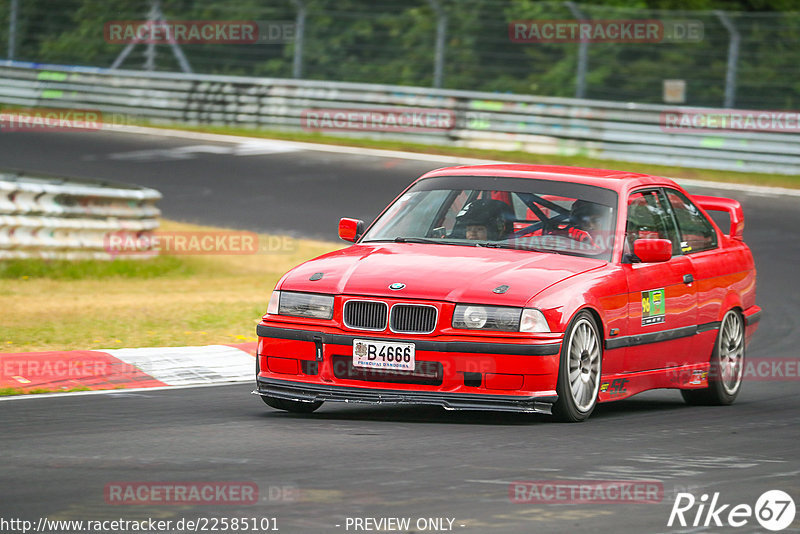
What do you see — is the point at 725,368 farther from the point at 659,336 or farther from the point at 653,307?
the point at 653,307

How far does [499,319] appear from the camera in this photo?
25.0ft

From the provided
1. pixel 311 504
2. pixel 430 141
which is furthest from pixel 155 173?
pixel 311 504

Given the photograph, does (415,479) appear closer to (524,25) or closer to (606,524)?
(606,524)

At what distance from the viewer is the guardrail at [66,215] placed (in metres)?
15.1

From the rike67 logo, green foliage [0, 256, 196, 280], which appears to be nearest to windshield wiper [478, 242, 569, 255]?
the rike67 logo

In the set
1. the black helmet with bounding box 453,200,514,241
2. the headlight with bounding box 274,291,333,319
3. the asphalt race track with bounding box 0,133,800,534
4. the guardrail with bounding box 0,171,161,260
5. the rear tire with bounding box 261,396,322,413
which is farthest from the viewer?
the guardrail with bounding box 0,171,161,260

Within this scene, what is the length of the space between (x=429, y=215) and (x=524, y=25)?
18525 millimetres

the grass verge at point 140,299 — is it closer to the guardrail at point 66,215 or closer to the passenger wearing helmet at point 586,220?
the guardrail at point 66,215

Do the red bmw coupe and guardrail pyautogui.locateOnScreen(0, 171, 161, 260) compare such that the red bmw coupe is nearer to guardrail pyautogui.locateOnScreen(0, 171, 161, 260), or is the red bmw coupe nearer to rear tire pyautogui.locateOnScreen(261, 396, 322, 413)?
rear tire pyautogui.locateOnScreen(261, 396, 322, 413)

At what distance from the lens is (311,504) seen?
557 centimetres

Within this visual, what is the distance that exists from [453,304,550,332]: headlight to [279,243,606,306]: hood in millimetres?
41

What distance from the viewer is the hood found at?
7688mm

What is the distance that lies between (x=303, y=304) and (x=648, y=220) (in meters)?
2.50

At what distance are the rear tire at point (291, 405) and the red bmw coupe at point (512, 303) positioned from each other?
1 centimetres
